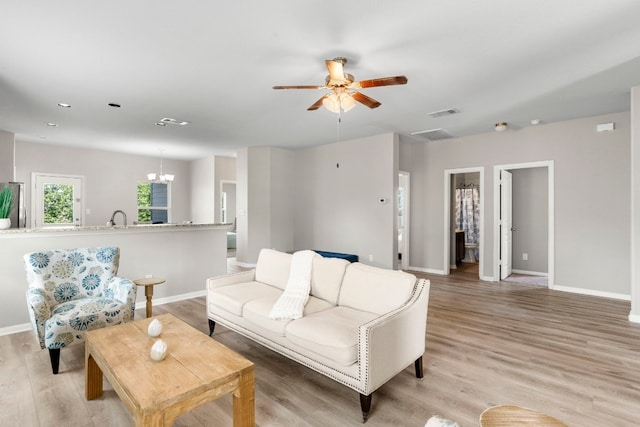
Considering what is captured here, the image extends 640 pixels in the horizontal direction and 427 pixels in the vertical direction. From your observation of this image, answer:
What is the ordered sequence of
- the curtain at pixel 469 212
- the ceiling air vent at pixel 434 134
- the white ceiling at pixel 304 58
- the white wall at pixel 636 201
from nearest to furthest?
the white ceiling at pixel 304 58, the white wall at pixel 636 201, the ceiling air vent at pixel 434 134, the curtain at pixel 469 212

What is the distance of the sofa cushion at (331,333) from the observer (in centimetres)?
211

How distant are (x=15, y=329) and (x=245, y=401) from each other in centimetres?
324

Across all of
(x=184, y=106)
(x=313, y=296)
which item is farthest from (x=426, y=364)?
(x=184, y=106)

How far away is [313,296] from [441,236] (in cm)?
425

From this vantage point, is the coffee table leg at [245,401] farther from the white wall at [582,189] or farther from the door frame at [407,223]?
the door frame at [407,223]

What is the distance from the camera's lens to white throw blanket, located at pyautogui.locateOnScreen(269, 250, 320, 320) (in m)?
2.62

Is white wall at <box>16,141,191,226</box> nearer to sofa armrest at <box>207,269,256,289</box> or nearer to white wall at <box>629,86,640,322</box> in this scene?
sofa armrest at <box>207,269,256,289</box>

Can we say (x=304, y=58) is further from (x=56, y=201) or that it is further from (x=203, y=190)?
(x=56, y=201)

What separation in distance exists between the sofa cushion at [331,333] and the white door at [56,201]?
761cm

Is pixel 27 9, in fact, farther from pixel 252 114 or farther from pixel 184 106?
pixel 252 114

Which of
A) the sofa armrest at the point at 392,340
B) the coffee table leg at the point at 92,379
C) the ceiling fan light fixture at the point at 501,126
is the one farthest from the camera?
the ceiling fan light fixture at the point at 501,126

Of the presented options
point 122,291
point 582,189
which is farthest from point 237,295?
point 582,189

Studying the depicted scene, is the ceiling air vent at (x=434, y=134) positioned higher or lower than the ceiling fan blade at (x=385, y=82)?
higher

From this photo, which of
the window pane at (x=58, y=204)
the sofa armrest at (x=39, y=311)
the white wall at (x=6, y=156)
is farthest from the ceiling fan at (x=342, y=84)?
the window pane at (x=58, y=204)
